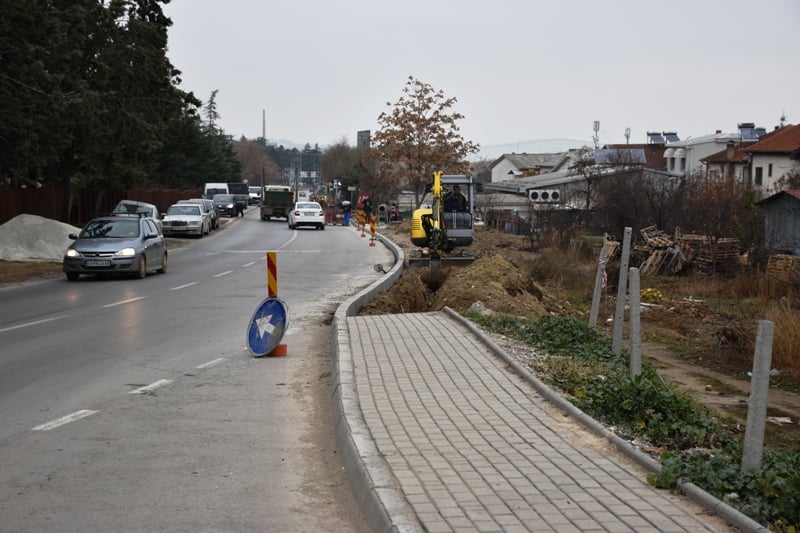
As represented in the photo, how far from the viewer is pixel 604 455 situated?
6.87 m

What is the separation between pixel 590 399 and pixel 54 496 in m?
4.64

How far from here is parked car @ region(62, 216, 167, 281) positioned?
2450cm

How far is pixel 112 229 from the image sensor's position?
26109mm

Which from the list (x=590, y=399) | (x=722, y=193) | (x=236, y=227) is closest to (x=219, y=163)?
(x=236, y=227)

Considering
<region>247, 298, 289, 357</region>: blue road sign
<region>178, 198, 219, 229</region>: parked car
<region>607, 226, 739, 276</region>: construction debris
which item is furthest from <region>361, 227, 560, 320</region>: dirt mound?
<region>178, 198, 219, 229</region>: parked car

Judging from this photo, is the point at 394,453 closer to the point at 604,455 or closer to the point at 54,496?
the point at 604,455

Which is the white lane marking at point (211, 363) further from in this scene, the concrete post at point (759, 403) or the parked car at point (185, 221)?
the parked car at point (185, 221)

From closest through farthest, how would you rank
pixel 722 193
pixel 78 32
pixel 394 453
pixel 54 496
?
pixel 54 496 → pixel 394 453 → pixel 78 32 → pixel 722 193

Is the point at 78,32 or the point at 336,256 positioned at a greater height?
the point at 78,32

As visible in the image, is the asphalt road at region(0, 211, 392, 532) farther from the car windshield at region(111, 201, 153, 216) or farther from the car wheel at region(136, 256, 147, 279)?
the car windshield at region(111, 201, 153, 216)

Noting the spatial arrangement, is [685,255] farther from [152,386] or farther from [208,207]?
[152,386]

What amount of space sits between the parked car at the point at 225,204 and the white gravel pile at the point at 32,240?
4191 centimetres

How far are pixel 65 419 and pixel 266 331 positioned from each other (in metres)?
4.16

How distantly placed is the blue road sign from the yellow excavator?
1631cm
